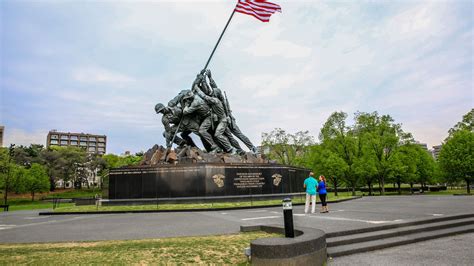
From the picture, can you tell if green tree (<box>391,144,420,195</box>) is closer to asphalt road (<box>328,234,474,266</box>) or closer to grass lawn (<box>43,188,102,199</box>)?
asphalt road (<box>328,234,474,266</box>)

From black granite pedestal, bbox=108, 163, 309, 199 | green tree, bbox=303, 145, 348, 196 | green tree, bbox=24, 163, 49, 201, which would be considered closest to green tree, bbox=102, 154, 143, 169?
green tree, bbox=24, 163, 49, 201

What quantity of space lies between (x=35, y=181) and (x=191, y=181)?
1792 inches

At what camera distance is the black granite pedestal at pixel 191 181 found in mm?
21094

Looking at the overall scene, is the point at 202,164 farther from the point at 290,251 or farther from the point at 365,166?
the point at 365,166

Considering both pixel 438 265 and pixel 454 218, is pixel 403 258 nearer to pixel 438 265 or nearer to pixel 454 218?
pixel 438 265

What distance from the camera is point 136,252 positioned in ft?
22.1

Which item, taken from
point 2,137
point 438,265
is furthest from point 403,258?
point 2,137

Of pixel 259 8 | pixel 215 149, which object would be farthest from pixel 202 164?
pixel 259 8

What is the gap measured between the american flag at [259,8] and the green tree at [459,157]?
3419 centimetres

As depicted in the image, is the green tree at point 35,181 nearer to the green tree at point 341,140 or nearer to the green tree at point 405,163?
the green tree at point 341,140

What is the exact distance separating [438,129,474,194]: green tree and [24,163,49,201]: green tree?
209ft

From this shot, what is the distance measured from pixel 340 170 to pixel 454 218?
3235cm

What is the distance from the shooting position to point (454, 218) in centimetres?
1052

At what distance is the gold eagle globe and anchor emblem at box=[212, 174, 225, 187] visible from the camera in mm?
21297
